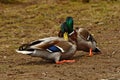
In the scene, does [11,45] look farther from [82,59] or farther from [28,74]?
[28,74]

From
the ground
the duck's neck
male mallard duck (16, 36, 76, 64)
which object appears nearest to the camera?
the ground

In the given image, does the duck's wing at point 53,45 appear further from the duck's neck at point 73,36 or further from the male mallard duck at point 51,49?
the duck's neck at point 73,36

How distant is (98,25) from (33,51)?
20.6 ft

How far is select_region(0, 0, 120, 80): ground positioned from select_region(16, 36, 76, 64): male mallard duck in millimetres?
175

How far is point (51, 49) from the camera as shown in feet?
29.1

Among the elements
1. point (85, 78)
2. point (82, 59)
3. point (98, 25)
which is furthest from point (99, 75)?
point (98, 25)

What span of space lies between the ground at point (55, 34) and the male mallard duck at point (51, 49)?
0.18 meters

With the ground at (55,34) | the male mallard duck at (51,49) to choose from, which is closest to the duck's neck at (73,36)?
the male mallard duck at (51,49)

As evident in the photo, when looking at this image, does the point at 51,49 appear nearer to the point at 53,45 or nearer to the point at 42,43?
the point at 53,45

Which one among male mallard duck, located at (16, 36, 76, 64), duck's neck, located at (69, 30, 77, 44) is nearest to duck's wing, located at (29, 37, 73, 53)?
male mallard duck, located at (16, 36, 76, 64)

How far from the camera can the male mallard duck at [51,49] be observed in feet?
28.7

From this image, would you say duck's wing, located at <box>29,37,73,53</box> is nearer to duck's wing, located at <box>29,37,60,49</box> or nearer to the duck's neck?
duck's wing, located at <box>29,37,60,49</box>

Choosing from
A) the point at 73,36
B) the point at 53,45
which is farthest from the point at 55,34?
the point at 53,45

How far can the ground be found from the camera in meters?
8.16
